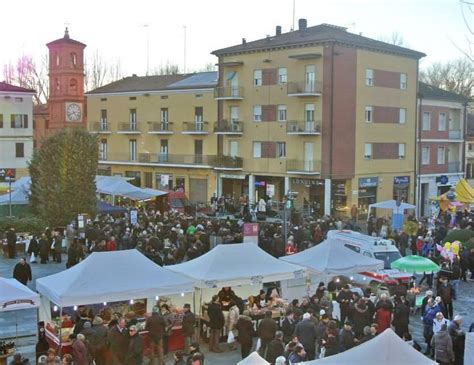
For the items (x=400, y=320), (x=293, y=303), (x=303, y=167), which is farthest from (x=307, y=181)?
(x=400, y=320)

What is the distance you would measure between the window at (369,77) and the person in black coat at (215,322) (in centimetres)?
3152

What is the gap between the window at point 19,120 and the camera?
182 ft

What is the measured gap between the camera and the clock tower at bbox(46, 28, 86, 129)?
5653 centimetres

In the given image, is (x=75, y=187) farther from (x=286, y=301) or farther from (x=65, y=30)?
(x=65, y=30)

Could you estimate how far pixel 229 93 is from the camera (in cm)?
4734

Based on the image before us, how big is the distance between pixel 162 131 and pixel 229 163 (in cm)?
775

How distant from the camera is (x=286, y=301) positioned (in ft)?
56.9

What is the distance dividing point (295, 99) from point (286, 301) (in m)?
27.7

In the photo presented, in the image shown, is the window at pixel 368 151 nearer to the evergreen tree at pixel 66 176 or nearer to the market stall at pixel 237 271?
the evergreen tree at pixel 66 176

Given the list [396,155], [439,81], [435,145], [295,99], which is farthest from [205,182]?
[439,81]

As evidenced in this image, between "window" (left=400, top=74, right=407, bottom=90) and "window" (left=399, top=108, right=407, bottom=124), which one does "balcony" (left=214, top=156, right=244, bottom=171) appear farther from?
"window" (left=400, top=74, right=407, bottom=90)

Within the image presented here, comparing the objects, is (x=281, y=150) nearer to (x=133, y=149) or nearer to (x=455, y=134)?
(x=133, y=149)

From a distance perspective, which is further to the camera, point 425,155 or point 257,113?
point 425,155

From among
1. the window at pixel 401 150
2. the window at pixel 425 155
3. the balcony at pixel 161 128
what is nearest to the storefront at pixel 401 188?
the window at pixel 401 150
